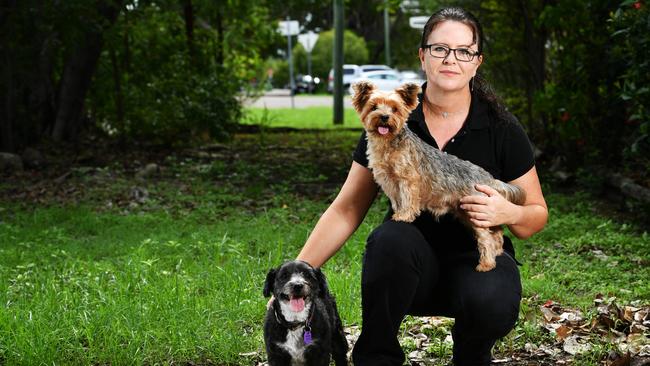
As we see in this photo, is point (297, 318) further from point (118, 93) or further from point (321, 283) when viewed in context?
point (118, 93)

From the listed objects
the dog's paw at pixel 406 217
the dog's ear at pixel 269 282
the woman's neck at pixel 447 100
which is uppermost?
the woman's neck at pixel 447 100

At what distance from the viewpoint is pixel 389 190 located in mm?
4438

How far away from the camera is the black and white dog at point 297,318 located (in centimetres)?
414

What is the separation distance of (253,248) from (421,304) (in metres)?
3.81

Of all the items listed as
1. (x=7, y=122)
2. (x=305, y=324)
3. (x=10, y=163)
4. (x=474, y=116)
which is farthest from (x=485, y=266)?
(x=7, y=122)

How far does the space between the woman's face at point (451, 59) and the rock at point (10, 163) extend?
34.4ft

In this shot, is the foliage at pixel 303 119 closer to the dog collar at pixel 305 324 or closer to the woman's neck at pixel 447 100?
the woman's neck at pixel 447 100

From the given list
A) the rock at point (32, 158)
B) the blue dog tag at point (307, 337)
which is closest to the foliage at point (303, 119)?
the rock at point (32, 158)

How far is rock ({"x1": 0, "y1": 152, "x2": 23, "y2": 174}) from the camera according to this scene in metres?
13.6

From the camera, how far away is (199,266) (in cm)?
725

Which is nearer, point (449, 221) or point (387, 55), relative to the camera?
point (449, 221)

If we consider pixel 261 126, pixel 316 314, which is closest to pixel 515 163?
pixel 316 314

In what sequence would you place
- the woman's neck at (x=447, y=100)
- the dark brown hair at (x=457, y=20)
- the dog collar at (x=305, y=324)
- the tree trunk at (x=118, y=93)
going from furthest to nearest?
the tree trunk at (x=118, y=93), the woman's neck at (x=447, y=100), the dark brown hair at (x=457, y=20), the dog collar at (x=305, y=324)

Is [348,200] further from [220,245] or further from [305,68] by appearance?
[305,68]
